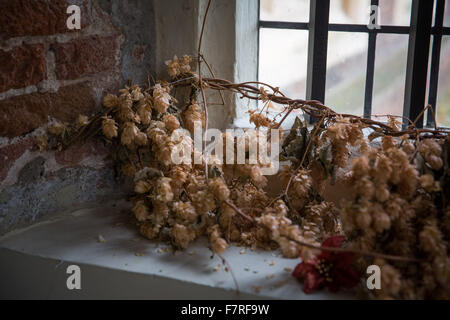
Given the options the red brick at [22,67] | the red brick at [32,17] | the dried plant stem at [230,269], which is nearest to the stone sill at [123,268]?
the dried plant stem at [230,269]

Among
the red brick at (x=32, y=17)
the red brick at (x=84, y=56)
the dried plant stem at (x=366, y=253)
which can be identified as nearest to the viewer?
the dried plant stem at (x=366, y=253)

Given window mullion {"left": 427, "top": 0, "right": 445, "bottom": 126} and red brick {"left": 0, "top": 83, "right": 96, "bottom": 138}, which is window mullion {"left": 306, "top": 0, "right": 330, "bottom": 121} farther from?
red brick {"left": 0, "top": 83, "right": 96, "bottom": 138}

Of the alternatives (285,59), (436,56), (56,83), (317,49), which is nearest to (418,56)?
(436,56)

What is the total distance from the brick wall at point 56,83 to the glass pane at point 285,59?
43 cm

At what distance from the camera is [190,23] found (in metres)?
1.48

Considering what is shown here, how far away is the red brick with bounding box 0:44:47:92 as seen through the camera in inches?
44.9

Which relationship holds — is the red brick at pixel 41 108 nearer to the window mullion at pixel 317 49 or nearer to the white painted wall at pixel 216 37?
the white painted wall at pixel 216 37

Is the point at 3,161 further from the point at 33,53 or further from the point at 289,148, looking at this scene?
the point at 289,148

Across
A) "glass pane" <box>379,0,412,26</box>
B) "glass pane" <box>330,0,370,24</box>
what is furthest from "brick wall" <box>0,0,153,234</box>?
"glass pane" <box>379,0,412,26</box>

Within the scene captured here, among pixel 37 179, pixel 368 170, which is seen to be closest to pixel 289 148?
pixel 368 170

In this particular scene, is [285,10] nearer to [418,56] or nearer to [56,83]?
[418,56]

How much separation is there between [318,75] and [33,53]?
2.87ft

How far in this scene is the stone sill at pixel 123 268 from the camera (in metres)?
1.06

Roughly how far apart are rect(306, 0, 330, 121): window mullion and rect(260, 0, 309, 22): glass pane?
43 millimetres
